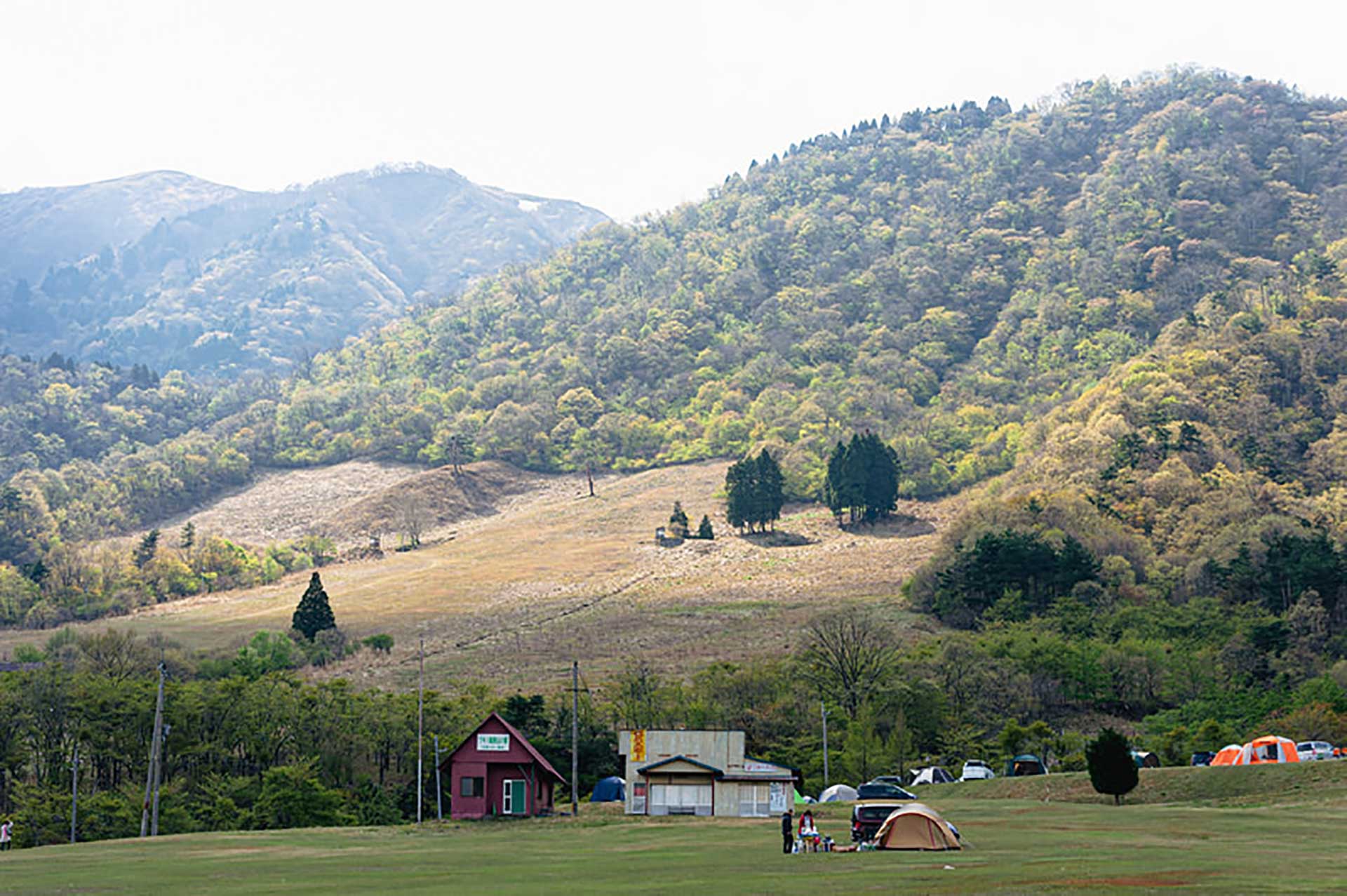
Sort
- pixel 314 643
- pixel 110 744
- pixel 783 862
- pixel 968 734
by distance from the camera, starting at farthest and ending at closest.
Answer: pixel 314 643 < pixel 968 734 < pixel 110 744 < pixel 783 862

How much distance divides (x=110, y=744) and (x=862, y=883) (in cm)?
5652

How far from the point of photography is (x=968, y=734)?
261ft

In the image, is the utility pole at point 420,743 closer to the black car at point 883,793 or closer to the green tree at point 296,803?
the green tree at point 296,803

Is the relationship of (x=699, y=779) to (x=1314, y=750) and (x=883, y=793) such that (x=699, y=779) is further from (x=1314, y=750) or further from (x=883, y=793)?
(x=1314, y=750)

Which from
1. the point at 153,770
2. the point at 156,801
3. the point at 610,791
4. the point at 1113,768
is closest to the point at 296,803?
the point at 153,770

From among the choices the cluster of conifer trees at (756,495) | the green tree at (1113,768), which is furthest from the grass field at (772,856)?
the cluster of conifer trees at (756,495)

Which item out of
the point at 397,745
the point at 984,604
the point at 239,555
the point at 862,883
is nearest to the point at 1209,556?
the point at 984,604

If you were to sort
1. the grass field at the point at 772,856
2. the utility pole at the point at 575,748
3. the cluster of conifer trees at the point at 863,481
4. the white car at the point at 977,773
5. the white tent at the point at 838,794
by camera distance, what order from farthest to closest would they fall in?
1. the cluster of conifer trees at the point at 863,481
2. the white car at the point at 977,773
3. the white tent at the point at 838,794
4. the utility pole at the point at 575,748
5. the grass field at the point at 772,856

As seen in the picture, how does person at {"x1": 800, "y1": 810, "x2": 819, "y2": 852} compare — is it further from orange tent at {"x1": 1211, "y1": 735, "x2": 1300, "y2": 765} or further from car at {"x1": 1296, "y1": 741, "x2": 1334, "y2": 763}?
car at {"x1": 1296, "y1": 741, "x2": 1334, "y2": 763}

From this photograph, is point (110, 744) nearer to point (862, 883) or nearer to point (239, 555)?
point (862, 883)

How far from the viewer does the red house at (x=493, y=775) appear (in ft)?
197

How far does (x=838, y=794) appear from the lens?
63969 millimetres

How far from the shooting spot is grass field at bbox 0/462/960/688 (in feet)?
351

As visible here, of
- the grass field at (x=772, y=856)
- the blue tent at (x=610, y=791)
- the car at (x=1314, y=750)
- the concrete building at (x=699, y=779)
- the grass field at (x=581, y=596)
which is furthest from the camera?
the grass field at (x=581, y=596)
